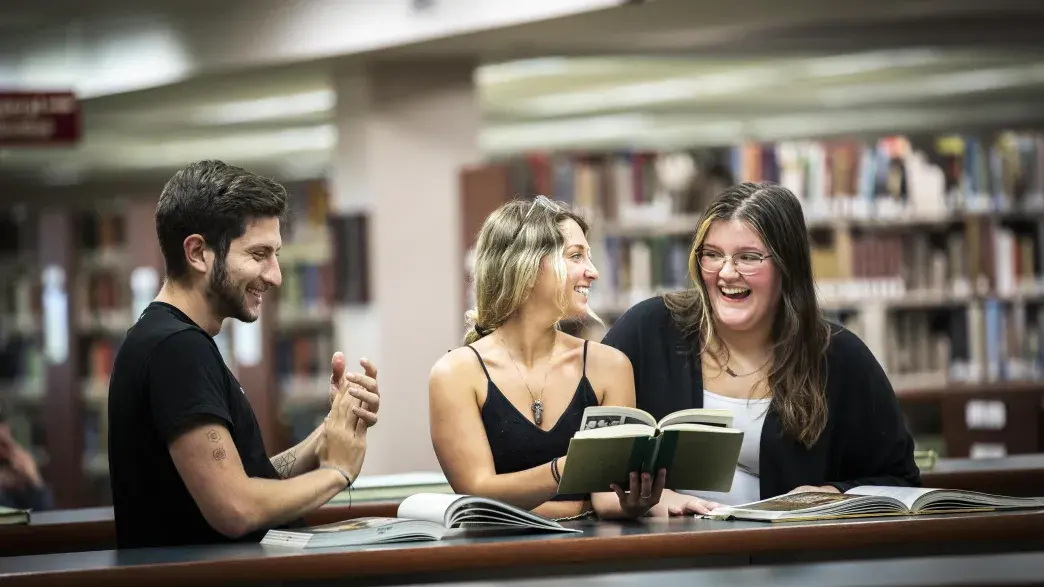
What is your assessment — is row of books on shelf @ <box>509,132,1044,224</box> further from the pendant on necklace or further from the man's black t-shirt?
the man's black t-shirt

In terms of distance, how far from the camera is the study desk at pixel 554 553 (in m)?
1.99

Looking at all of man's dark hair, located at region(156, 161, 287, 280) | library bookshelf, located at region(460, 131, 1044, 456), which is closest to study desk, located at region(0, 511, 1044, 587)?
man's dark hair, located at region(156, 161, 287, 280)

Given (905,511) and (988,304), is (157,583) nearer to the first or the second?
(905,511)

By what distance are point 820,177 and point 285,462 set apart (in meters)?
4.50

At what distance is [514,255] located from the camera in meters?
2.66

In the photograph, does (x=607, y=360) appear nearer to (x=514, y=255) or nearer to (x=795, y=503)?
(x=514, y=255)

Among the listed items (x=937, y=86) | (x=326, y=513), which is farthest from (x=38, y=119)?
(x=937, y=86)

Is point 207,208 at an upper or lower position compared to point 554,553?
upper

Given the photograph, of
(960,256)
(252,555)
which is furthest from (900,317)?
(252,555)

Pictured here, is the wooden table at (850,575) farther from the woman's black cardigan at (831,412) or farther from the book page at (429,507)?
the woman's black cardigan at (831,412)

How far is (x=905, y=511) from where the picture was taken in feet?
7.54

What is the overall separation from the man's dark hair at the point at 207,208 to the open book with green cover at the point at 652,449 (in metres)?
0.75

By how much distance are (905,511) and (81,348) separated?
7.10 meters

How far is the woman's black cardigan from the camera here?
2.70 m
